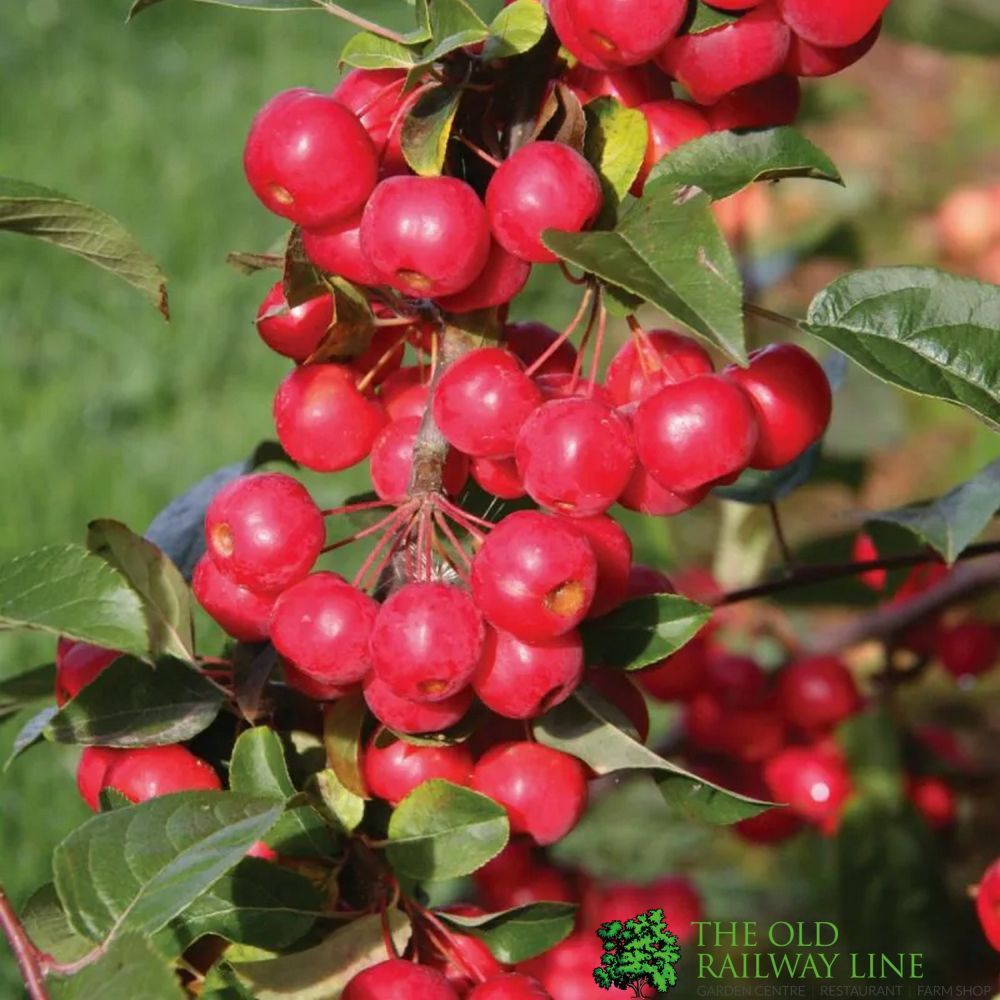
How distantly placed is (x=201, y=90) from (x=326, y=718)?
333 cm

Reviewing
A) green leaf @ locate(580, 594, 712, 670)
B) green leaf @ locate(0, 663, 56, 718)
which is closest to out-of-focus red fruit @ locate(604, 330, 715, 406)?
green leaf @ locate(580, 594, 712, 670)

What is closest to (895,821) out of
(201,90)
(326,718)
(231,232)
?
(326,718)

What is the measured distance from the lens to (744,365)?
2.37 ft

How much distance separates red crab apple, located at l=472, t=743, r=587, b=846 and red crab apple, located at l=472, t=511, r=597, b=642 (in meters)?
0.13

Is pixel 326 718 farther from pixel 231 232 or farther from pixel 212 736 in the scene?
pixel 231 232

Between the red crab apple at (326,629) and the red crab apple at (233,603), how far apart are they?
0.18 feet

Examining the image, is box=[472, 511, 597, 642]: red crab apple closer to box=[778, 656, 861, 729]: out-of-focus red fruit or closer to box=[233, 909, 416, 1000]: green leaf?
box=[233, 909, 416, 1000]: green leaf

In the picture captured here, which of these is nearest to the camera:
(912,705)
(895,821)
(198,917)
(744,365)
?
(744,365)

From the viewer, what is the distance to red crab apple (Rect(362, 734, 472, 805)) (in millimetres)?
900

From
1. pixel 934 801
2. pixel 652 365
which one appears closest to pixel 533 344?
pixel 652 365

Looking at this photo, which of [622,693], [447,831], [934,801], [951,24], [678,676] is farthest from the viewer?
[951,24]

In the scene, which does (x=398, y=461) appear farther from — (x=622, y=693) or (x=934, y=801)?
(x=934, y=801)

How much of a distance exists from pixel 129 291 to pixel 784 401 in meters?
2.64

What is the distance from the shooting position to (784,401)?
0.89m
